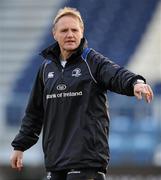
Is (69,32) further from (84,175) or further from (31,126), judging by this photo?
(84,175)

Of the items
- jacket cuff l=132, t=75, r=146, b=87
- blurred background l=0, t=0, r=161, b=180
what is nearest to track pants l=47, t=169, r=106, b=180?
jacket cuff l=132, t=75, r=146, b=87

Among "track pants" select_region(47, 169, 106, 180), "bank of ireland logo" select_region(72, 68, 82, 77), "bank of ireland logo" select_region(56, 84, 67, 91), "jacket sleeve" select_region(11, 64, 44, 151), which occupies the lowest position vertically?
"track pants" select_region(47, 169, 106, 180)

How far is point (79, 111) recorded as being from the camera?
4.22m

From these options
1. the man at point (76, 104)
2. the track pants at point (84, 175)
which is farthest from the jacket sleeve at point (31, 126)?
the track pants at point (84, 175)

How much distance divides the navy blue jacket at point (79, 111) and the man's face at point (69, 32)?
47 mm

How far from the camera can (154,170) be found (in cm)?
1108

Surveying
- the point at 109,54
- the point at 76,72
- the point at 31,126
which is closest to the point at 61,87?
the point at 76,72

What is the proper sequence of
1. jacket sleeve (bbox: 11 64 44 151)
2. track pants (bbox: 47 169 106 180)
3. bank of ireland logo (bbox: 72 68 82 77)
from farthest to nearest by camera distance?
jacket sleeve (bbox: 11 64 44 151), bank of ireland logo (bbox: 72 68 82 77), track pants (bbox: 47 169 106 180)

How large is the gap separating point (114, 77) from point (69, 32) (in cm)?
42

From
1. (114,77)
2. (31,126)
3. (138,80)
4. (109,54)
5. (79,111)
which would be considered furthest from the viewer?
(109,54)

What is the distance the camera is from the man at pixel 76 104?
417 cm

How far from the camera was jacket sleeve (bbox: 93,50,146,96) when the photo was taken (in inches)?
156

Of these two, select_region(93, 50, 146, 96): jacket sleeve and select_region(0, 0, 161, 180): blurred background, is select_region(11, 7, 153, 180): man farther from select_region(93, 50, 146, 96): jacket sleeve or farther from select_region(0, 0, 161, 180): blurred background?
select_region(0, 0, 161, 180): blurred background

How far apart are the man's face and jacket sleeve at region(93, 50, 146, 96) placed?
143mm
